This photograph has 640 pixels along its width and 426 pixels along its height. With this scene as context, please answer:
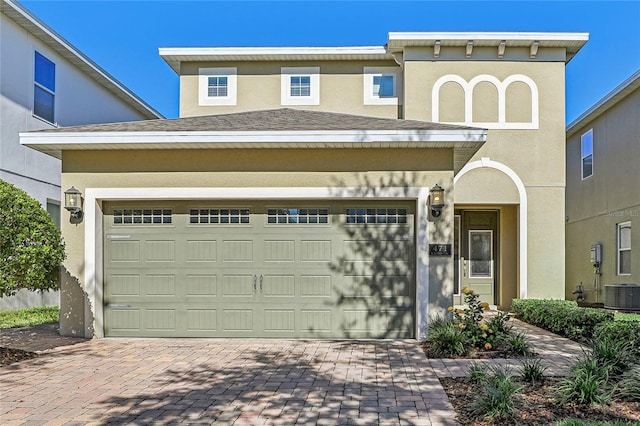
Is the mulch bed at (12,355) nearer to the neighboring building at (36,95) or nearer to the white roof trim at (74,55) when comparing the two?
the neighboring building at (36,95)

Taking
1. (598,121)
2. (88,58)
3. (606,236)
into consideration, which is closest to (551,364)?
(606,236)

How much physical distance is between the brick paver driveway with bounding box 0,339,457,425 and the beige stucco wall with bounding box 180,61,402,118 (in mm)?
8428

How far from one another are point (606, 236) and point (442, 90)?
7.14 meters

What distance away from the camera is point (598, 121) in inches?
658

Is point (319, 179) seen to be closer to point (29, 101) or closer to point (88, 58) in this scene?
point (29, 101)

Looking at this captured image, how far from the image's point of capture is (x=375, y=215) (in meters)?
9.09

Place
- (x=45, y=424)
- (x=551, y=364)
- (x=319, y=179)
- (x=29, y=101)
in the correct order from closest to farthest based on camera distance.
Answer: (x=45, y=424), (x=551, y=364), (x=319, y=179), (x=29, y=101)

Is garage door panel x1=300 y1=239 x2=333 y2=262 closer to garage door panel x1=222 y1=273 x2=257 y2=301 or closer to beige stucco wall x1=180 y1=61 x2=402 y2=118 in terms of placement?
garage door panel x1=222 y1=273 x2=257 y2=301

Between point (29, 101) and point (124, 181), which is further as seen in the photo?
point (29, 101)

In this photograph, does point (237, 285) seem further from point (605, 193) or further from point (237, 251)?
point (605, 193)

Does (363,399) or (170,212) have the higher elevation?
(170,212)

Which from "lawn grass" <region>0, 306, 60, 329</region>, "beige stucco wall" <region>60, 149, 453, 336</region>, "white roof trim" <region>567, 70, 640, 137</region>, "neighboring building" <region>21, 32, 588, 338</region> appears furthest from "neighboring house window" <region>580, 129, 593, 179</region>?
"lawn grass" <region>0, 306, 60, 329</region>

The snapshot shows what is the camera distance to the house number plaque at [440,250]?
8.76 meters

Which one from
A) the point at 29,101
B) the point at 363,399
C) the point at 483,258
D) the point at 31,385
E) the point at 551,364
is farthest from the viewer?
the point at 483,258
